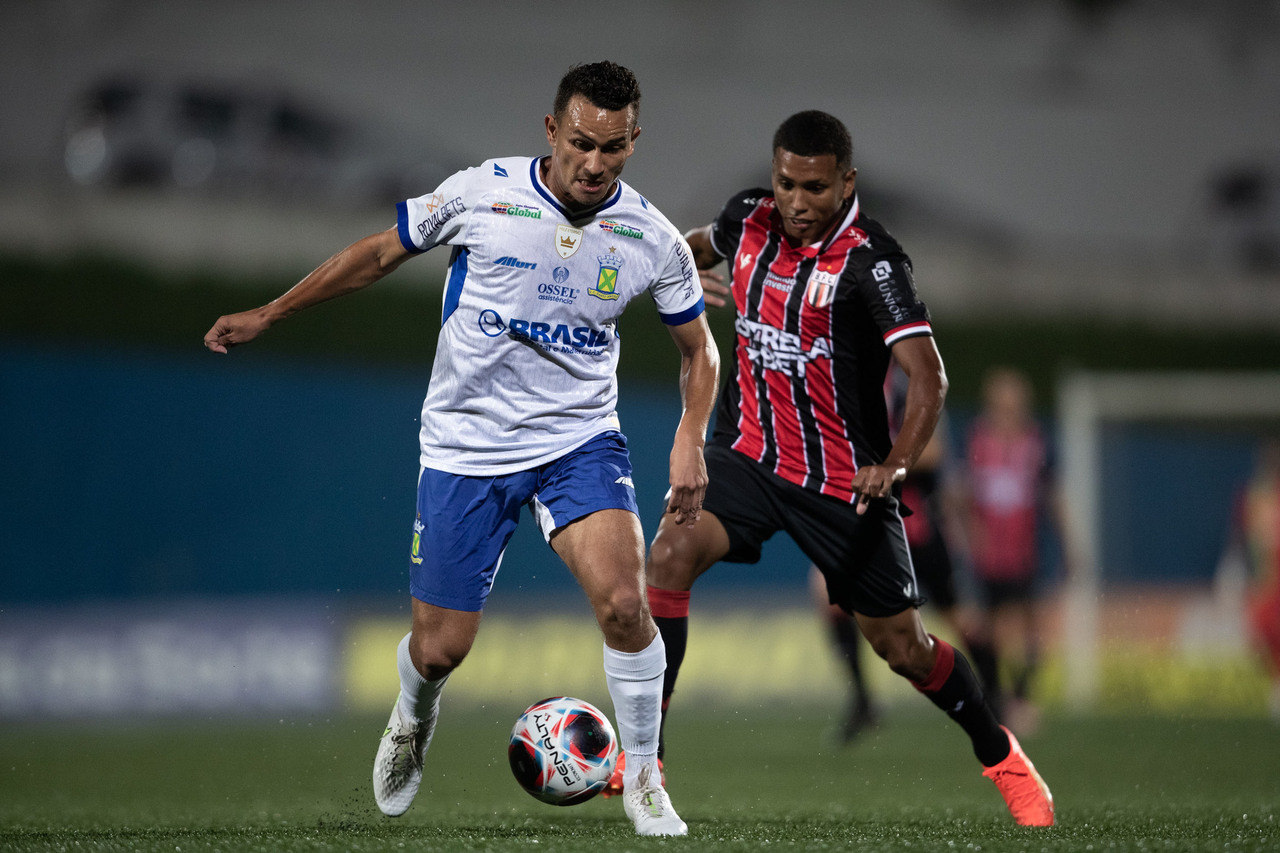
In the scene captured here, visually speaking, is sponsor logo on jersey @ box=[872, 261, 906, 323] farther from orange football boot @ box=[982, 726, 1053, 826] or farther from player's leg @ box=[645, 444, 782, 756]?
orange football boot @ box=[982, 726, 1053, 826]

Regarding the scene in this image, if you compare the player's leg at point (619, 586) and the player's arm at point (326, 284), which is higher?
the player's arm at point (326, 284)

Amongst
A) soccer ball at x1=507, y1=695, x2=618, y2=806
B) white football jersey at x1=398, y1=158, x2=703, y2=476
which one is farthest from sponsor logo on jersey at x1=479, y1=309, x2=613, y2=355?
soccer ball at x1=507, y1=695, x2=618, y2=806

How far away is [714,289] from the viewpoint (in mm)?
5246

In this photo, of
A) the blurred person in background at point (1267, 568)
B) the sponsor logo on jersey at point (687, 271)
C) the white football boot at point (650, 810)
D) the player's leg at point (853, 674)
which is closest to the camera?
the white football boot at point (650, 810)

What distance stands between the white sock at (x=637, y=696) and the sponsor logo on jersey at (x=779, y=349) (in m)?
1.12

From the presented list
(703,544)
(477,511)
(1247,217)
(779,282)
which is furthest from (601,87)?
(1247,217)

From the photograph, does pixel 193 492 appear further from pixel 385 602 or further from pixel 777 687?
pixel 777 687

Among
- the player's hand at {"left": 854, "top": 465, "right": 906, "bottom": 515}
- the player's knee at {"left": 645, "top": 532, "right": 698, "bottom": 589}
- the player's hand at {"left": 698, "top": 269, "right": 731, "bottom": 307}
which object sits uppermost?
the player's hand at {"left": 698, "top": 269, "right": 731, "bottom": 307}

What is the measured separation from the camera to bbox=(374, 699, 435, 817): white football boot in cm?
463

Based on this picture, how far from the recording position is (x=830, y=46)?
21062 mm

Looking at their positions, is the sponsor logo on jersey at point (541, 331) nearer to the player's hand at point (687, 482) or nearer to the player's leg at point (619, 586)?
the player's leg at point (619, 586)

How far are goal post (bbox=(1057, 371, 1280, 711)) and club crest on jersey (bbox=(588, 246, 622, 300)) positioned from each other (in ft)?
28.7

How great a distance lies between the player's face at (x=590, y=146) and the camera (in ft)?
13.4

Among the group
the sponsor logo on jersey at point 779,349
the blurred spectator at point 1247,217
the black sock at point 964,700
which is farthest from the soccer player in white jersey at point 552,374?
the blurred spectator at point 1247,217
